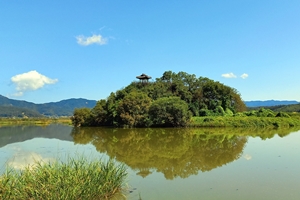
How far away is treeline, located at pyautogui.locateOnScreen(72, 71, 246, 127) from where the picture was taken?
109ft

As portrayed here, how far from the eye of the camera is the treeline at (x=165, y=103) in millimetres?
33188

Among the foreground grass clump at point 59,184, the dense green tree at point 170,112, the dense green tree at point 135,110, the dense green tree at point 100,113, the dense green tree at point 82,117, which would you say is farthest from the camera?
the dense green tree at point 82,117

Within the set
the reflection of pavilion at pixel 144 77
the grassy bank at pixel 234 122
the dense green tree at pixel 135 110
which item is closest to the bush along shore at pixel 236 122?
the grassy bank at pixel 234 122

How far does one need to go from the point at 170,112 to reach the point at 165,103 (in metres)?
1.33

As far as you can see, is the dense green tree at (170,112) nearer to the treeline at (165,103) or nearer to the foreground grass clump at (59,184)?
the treeline at (165,103)

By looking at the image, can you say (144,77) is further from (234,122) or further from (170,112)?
(234,122)

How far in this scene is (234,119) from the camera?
33.5m

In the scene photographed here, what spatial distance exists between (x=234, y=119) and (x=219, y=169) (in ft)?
82.0

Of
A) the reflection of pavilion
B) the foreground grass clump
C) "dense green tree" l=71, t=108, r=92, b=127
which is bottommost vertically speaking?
the foreground grass clump

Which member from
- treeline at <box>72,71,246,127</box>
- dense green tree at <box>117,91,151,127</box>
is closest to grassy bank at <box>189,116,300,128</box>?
treeline at <box>72,71,246,127</box>

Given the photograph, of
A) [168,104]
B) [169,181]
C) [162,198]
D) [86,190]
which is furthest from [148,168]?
[168,104]

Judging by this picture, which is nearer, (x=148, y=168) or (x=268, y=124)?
(x=148, y=168)

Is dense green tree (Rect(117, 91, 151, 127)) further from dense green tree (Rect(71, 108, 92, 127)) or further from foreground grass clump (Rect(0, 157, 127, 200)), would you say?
foreground grass clump (Rect(0, 157, 127, 200))

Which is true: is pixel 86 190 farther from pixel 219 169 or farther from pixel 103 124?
pixel 103 124
